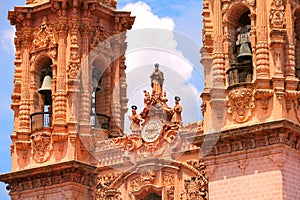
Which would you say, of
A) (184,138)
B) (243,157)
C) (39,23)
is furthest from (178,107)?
(39,23)

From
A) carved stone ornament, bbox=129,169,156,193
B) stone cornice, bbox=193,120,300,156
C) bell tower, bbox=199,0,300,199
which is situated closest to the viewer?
stone cornice, bbox=193,120,300,156

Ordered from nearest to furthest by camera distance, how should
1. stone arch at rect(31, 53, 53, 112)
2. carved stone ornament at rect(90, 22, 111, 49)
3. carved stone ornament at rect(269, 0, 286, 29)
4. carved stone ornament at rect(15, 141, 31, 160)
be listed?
carved stone ornament at rect(269, 0, 286, 29) < carved stone ornament at rect(15, 141, 31, 160) < stone arch at rect(31, 53, 53, 112) < carved stone ornament at rect(90, 22, 111, 49)

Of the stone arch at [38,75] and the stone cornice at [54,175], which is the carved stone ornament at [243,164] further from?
the stone arch at [38,75]

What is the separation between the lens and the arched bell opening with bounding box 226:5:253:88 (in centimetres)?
3597

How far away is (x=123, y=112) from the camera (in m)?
42.1

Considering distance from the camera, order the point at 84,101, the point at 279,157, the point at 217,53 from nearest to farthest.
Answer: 1. the point at 279,157
2. the point at 217,53
3. the point at 84,101

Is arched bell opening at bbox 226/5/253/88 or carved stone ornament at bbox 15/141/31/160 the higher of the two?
arched bell opening at bbox 226/5/253/88

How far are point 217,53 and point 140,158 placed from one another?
4.38 m

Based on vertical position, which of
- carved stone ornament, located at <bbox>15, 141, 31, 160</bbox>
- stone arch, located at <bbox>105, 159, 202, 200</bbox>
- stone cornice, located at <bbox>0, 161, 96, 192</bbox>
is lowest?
stone arch, located at <bbox>105, 159, 202, 200</bbox>

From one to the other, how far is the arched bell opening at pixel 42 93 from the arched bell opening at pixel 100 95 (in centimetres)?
155

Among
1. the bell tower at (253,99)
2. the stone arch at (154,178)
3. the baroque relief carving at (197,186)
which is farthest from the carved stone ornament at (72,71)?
the baroque relief carving at (197,186)

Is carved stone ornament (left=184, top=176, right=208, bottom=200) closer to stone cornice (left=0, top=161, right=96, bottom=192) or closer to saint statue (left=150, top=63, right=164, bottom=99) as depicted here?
saint statue (left=150, top=63, right=164, bottom=99)

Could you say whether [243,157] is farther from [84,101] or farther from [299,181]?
[84,101]

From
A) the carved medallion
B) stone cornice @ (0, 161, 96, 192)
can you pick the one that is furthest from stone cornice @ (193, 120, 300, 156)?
stone cornice @ (0, 161, 96, 192)
